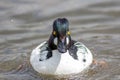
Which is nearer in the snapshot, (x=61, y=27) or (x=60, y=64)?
(x=61, y=27)

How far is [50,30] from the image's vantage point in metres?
13.1

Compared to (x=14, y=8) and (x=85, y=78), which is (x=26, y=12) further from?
(x=85, y=78)

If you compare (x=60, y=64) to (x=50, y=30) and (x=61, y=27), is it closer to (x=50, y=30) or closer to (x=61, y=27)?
(x=61, y=27)

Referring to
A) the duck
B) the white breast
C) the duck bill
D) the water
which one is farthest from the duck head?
the water

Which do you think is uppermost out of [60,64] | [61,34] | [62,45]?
[61,34]

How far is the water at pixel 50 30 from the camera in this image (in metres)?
11.3

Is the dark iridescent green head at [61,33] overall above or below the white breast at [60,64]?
Result: above

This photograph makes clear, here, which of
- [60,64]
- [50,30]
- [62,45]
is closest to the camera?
[62,45]

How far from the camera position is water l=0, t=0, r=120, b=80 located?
443 inches

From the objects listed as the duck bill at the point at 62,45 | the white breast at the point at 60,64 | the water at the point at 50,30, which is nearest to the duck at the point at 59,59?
the white breast at the point at 60,64

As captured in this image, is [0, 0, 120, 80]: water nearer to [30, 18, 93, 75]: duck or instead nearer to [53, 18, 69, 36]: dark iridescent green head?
[30, 18, 93, 75]: duck

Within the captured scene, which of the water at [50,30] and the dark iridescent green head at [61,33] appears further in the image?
the water at [50,30]

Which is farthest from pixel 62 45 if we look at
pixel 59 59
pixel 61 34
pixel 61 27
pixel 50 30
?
pixel 50 30

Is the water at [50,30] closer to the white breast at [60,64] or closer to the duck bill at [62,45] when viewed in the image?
the white breast at [60,64]
